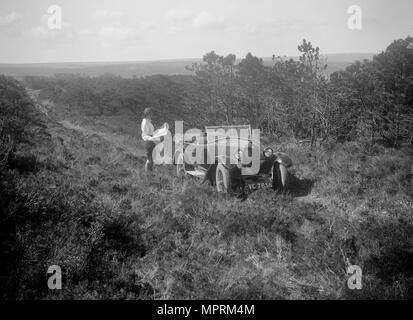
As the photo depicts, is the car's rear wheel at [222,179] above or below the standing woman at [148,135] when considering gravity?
below

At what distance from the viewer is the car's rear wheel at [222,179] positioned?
23.9ft

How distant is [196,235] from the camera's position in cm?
550

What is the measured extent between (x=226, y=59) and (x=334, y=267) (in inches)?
872

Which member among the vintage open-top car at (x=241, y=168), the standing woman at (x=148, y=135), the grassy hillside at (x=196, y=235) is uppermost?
the standing woman at (x=148, y=135)

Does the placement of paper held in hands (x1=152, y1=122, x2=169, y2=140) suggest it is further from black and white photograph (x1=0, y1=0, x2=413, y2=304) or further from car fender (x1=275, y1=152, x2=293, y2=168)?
car fender (x1=275, y1=152, x2=293, y2=168)

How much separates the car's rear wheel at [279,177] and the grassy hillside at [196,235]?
351 millimetres

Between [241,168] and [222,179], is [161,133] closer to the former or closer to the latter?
[222,179]

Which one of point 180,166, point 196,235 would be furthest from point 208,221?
point 180,166

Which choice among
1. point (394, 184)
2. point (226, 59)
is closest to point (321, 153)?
point (394, 184)

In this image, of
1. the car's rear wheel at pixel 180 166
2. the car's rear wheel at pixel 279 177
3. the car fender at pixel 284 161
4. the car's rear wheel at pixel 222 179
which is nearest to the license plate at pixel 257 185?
the car's rear wheel at pixel 279 177

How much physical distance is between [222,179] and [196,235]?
2.19 meters

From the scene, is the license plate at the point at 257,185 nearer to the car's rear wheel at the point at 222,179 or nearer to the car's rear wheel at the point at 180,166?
the car's rear wheel at the point at 222,179

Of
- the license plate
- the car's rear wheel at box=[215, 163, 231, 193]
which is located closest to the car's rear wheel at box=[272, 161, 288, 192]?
the license plate
